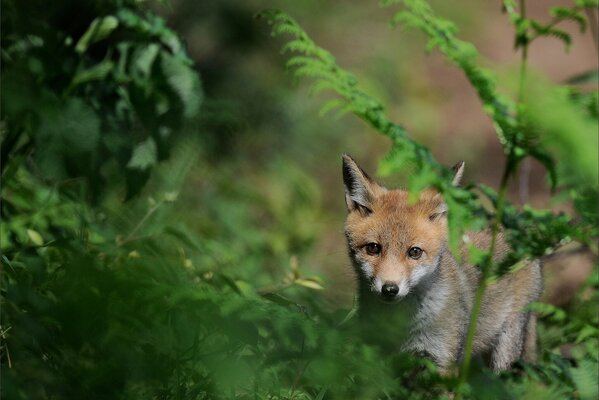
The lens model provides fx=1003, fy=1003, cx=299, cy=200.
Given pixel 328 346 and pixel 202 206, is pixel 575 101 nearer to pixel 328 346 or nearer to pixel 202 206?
pixel 328 346

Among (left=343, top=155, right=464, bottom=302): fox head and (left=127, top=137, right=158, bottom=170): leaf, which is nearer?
(left=127, top=137, right=158, bottom=170): leaf

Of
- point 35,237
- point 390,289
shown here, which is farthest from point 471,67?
point 35,237

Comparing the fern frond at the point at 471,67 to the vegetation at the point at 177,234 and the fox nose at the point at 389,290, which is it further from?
the fox nose at the point at 389,290

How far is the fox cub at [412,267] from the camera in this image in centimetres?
521

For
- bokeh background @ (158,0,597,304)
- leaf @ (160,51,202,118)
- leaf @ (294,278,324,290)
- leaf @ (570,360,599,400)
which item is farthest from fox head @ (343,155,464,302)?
leaf @ (570,360,599,400)

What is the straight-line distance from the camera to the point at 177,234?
173 inches

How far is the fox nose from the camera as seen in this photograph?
5.02 meters

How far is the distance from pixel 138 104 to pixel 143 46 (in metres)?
0.28

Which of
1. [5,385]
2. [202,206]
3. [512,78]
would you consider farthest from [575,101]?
[202,206]

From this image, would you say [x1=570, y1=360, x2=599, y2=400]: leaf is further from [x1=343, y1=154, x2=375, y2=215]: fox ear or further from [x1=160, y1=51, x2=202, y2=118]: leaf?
[x1=343, y1=154, x2=375, y2=215]: fox ear

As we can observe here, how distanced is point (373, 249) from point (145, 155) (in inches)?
55.0

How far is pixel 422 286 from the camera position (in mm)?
5324

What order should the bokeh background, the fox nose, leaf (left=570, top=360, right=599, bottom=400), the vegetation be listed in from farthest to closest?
the bokeh background < the fox nose < leaf (left=570, top=360, right=599, bottom=400) < the vegetation

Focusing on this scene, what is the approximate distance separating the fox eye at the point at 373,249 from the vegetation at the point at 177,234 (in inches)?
14.4
